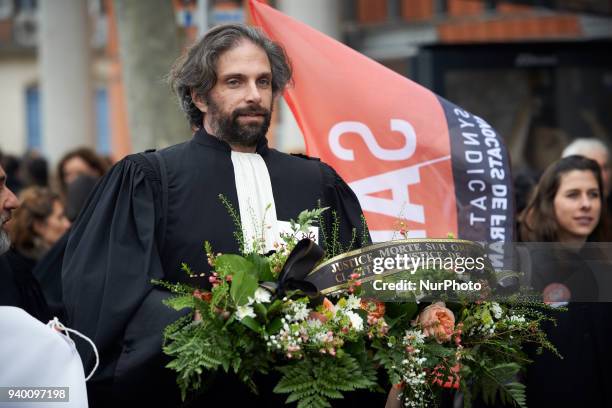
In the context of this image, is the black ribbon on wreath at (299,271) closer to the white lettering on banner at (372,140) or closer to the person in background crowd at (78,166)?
the white lettering on banner at (372,140)

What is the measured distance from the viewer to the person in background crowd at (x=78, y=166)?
1030 cm

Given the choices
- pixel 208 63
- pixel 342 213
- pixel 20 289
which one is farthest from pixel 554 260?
pixel 20 289

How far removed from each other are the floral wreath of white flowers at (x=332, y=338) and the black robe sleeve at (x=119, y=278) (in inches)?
4.8

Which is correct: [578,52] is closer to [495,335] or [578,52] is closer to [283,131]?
[283,131]

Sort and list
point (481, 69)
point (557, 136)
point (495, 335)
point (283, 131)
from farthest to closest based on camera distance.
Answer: point (283, 131)
point (557, 136)
point (481, 69)
point (495, 335)

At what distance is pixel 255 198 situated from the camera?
15.3 ft

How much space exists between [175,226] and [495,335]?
→ 115 cm

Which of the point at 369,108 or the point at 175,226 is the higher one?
the point at 369,108

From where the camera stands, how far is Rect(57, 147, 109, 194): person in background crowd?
10.3 m

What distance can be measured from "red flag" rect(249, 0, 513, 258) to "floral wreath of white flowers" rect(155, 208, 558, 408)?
1.51 metres

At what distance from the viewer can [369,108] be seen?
591 cm

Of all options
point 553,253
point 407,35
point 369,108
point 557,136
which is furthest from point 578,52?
point 407,35

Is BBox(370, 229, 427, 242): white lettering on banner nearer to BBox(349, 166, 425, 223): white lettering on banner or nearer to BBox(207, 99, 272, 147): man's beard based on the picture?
BBox(349, 166, 425, 223): white lettering on banner

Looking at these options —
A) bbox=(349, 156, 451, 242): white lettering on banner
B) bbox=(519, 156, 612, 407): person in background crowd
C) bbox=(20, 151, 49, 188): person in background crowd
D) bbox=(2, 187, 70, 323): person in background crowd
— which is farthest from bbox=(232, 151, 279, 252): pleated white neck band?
bbox=(20, 151, 49, 188): person in background crowd
